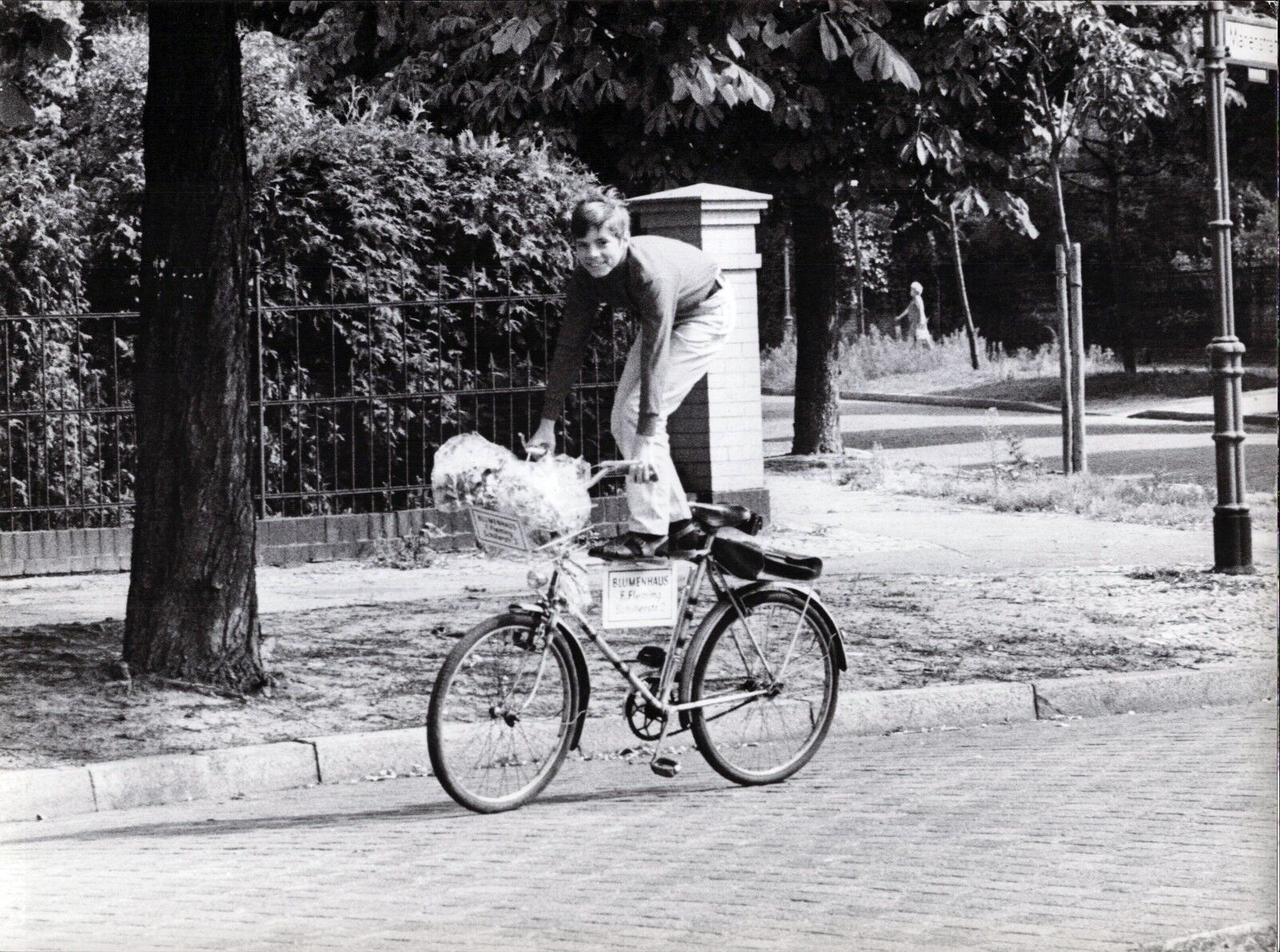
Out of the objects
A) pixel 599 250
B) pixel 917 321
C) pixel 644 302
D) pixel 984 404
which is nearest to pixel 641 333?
pixel 644 302

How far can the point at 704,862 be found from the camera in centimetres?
514

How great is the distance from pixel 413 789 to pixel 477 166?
7.46 metres

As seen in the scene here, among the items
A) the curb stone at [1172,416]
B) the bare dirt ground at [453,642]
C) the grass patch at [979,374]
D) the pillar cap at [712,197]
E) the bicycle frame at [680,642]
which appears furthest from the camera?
the grass patch at [979,374]

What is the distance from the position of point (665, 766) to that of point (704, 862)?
0.83 m

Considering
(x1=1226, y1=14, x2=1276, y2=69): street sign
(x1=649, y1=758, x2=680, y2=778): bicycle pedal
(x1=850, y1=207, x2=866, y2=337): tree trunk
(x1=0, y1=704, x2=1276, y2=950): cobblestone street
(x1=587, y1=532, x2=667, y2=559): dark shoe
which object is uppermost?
(x1=850, y1=207, x2=866, y2=337): tree trunk

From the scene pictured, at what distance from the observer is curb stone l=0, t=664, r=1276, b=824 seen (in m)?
6.23

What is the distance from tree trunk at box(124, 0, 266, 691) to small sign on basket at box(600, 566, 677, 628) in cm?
201

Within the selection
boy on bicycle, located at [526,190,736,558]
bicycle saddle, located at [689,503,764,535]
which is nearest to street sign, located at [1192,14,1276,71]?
boy on bicycle, located at [526,190,736,558]

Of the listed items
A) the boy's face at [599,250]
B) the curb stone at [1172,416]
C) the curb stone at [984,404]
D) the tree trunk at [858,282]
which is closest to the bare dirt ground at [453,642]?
the boy's face at [599,250]

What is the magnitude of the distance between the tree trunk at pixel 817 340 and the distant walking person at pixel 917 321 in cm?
1647

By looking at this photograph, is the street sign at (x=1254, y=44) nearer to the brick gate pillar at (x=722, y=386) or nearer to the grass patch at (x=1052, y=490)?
the grass patch at (x=1052, y=490)

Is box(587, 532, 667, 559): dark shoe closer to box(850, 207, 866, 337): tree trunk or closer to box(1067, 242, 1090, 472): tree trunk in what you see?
box(1067, 242, 1090, 472): tree trunk

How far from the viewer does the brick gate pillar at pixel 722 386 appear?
42.0ft

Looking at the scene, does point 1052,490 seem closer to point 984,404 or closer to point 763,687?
point 763,687
